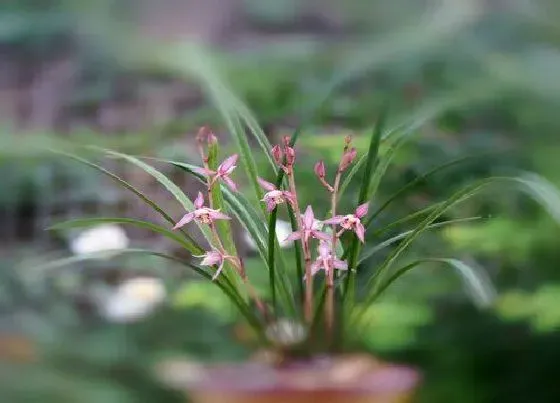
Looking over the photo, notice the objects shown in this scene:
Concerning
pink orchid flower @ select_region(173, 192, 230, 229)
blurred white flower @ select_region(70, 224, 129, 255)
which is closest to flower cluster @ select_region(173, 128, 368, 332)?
pink orchid flower @ select_region(173, 192, 230, 229)

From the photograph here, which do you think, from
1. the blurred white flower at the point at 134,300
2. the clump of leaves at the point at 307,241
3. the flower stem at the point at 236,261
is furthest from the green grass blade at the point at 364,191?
the blurred white flower at the point at 134,300

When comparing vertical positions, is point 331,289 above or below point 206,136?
below

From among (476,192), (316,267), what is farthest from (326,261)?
(476,192)

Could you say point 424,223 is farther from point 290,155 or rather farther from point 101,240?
point 101,240

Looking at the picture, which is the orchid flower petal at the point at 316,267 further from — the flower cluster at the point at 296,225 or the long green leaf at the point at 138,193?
the long green leaf at the point at 138,193

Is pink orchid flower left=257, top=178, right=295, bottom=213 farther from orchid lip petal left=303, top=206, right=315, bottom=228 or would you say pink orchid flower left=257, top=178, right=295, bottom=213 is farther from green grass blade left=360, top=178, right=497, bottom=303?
green grass blade left=360, top=178, right=497, bottom=303

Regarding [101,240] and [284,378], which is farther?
[101,240]
